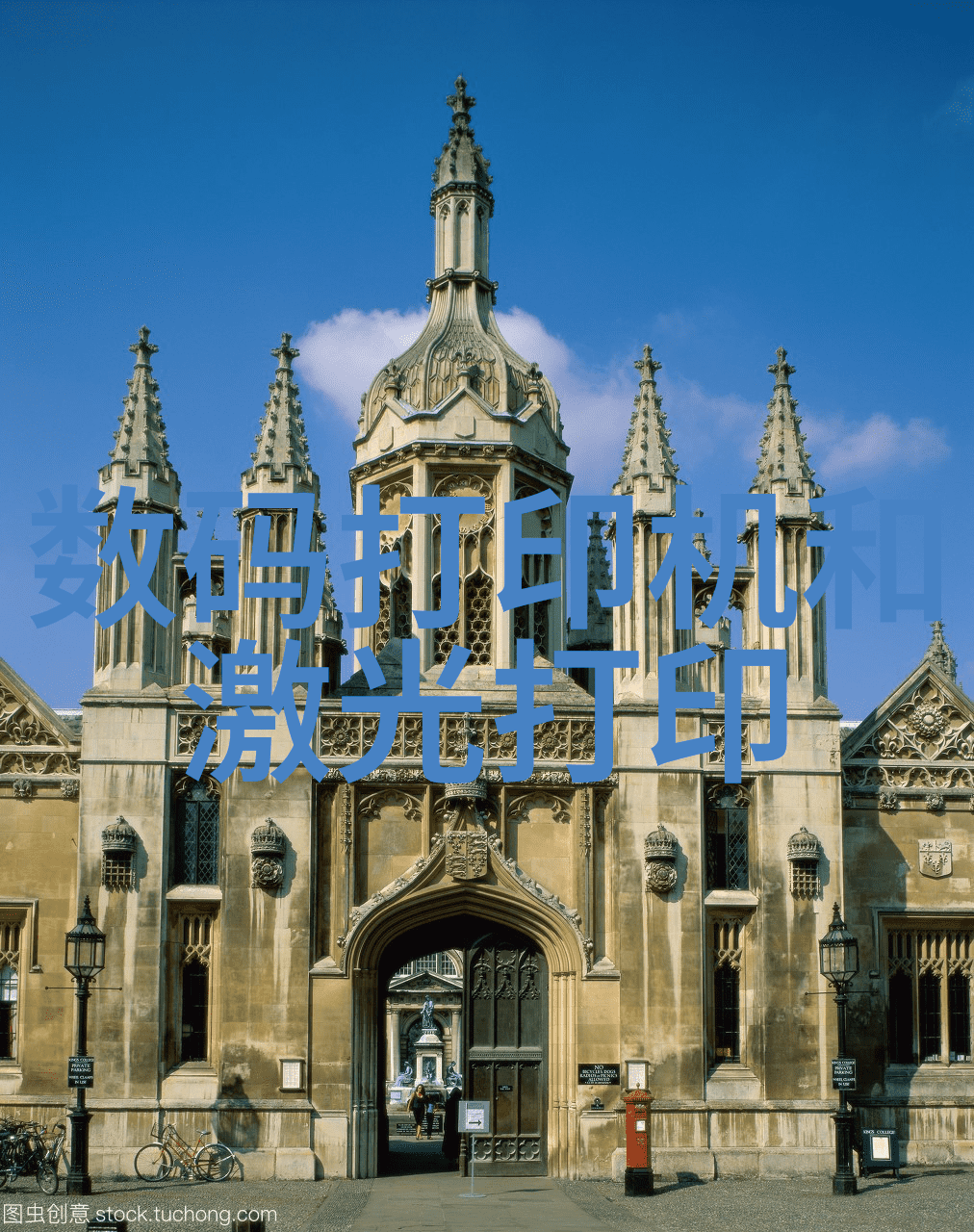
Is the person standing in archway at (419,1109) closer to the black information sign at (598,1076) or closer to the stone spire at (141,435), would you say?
the black information sign at (598,1076)

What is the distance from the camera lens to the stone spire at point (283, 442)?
29.3 m

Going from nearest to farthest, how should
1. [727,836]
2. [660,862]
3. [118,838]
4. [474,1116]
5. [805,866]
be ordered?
[474,1116]
[118,838]
[660,862]
[805,866]
[727,836]

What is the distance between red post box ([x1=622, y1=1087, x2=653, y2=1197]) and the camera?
2500 centimetres

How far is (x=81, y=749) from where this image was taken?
2762cm

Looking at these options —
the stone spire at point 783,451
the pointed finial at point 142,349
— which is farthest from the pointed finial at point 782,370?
the pointed finial at point 142,349

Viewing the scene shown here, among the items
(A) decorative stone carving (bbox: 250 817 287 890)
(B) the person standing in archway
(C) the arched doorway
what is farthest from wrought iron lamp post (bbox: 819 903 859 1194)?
(B) the person standing in archway

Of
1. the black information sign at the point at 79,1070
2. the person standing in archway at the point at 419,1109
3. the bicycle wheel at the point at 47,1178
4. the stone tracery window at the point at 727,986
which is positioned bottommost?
the person standing in archway at the point at 419,1109

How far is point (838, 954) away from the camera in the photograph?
25.8 meters

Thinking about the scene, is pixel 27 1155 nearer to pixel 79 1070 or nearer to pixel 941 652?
pixel 79 1070

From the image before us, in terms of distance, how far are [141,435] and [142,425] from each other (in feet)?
0.73

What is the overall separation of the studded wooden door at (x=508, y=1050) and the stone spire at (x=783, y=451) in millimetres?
9842

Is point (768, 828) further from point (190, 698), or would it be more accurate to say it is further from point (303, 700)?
point (190, 698)

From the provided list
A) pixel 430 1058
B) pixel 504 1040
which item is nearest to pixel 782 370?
pixel 504 1040

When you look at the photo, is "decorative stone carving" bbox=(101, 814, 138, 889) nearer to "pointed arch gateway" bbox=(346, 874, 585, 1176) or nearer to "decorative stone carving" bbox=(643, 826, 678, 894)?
"pointed arch gateway" bbox=(346, 874, 585, 1176)
